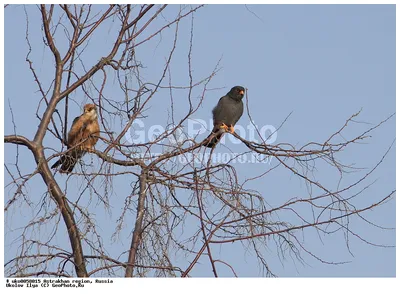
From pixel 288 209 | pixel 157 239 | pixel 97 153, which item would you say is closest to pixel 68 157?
pixel 97 153

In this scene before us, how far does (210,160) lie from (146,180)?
0.41 m

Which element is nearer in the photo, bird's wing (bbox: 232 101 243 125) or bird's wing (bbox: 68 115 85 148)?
bird's wing (bbox: 68 115 85 148)

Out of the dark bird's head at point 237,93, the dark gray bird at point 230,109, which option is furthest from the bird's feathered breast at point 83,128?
the dark bird's head at point 237,93

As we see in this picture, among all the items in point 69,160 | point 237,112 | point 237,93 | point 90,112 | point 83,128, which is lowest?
point 69,160

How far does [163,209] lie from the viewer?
4.43 meters

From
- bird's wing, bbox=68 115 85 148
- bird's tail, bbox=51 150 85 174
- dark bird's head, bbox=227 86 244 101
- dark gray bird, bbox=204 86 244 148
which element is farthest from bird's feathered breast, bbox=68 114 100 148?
Result: dark bird's head, bbox=227 86 244 101

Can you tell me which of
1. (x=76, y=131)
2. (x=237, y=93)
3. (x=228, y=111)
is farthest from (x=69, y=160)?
(x=237, y=93)

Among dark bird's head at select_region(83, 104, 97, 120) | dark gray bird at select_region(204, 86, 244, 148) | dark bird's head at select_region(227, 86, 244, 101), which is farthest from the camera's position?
dark bird's head at select_region(227, 86, 244, 101)

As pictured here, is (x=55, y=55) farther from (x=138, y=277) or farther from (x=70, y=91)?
(x=138, y=277)

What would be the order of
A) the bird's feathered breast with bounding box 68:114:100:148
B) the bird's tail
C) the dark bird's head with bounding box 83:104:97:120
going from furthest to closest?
1. the dark bird's head with bounding box 83:104:97:120
2. the bird's feathered breast with bounding box 68:114:100:148
3. the bird's tail

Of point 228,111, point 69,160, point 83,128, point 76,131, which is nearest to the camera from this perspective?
point 69,160

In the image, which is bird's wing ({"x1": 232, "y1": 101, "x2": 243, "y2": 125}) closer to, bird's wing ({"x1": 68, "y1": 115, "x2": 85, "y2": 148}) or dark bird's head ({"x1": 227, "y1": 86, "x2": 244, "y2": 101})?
dark bird's head ({"x1": 227, "y1": 86, "x2": 244, "y2": 101})

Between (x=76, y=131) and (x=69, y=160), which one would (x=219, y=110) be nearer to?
(x=76, y=131)

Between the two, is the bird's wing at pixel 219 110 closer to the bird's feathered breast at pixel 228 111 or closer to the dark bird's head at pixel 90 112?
the bird's feathered breast at pixel 228 111
